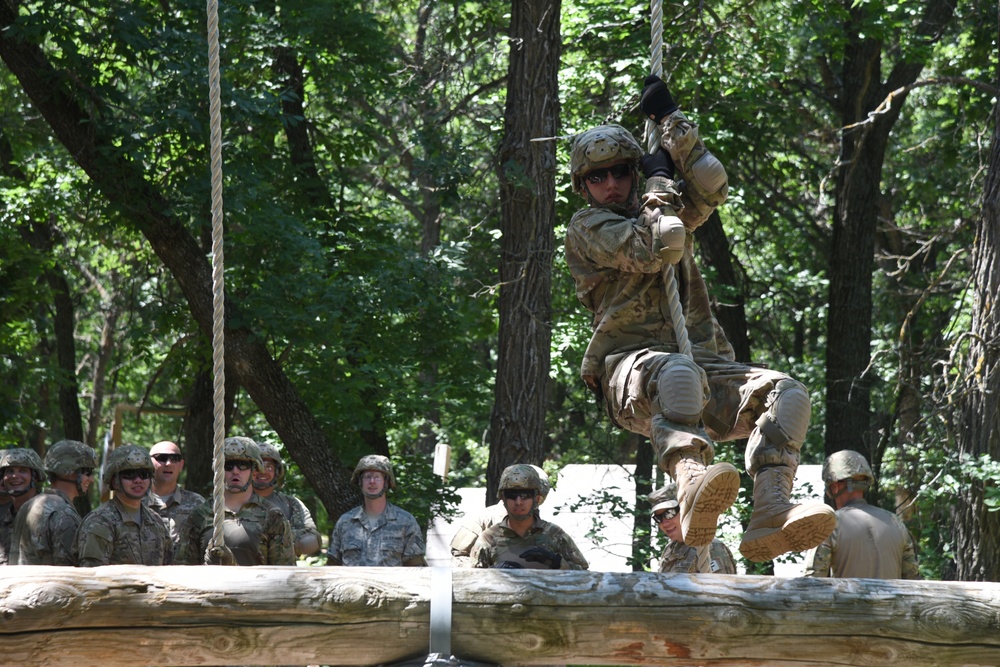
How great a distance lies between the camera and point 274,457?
22.9 ft

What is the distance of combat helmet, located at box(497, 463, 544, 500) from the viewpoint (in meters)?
6.48

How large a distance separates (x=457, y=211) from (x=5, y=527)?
5.37 meters

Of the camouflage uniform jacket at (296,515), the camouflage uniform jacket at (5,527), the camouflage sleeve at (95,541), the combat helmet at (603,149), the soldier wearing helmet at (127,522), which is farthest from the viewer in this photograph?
the camouflage uniform jacket at (296,515)

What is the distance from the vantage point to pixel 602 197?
203 inches

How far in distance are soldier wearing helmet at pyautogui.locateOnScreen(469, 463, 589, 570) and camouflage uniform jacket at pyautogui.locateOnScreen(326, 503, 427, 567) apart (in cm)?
71

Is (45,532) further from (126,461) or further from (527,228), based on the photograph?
(527,228)

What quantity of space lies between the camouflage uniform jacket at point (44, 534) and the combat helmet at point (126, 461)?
0.33 m

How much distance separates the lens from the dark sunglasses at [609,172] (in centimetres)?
511

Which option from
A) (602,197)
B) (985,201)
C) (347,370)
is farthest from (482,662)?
(347,370)

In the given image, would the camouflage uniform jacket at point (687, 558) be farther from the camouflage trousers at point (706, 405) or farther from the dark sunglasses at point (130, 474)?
the dark sunglasses at point (130, 474)

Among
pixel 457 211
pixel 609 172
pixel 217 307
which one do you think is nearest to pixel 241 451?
pixel 217 307

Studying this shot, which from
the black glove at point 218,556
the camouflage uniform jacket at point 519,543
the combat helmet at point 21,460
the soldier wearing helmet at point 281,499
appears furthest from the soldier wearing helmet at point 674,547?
the combat helmet at point 21,460

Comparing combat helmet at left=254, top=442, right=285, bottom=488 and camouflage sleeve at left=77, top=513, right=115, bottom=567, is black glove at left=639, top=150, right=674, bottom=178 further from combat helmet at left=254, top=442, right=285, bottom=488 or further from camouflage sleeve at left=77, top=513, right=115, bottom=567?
camouflage sleeve at left=77, top=513, right=115, bottom=567

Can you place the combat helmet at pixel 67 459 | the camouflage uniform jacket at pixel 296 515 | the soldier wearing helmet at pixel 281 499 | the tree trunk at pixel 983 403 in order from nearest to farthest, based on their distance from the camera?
the combat helmet at pixel 67 459 → the soldier wearing helmet at pixel 281 499 → the camouflage uniform jacket at pixel 296 515 → the tree trunk at pixel 983 403
